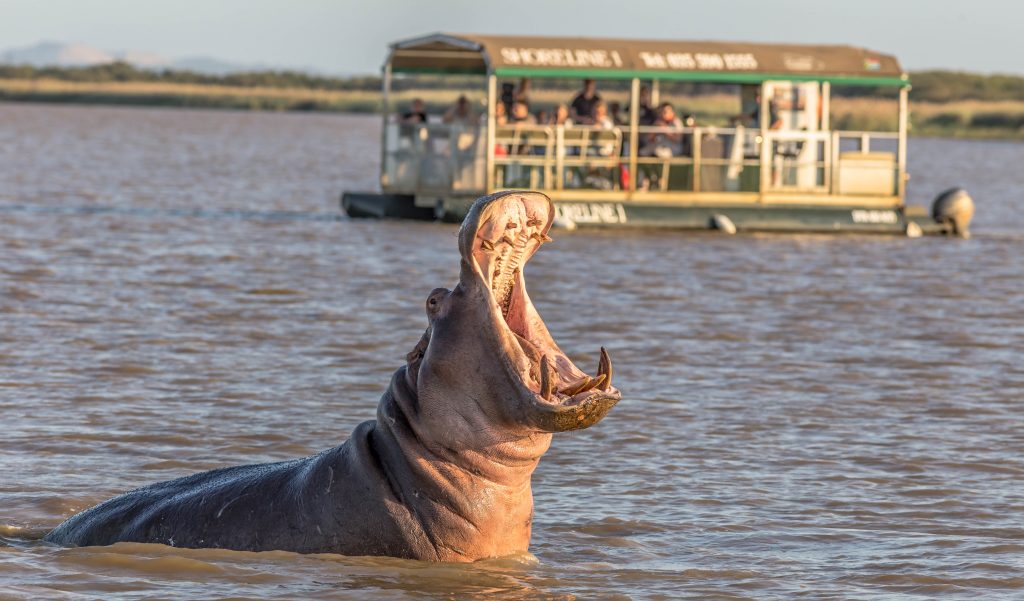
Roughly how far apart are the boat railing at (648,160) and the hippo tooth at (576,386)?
15.8 meters

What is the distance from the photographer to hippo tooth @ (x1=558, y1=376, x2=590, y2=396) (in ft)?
17.0

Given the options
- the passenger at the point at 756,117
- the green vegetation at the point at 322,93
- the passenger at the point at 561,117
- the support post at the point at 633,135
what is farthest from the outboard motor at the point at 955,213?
the green vegetation at the point at 322,93

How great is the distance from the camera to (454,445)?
5.38 m

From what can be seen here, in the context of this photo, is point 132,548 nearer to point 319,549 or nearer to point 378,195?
point 319,549

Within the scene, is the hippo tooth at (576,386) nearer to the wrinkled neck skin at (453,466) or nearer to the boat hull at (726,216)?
the wrinkled neck skin at (453,466)

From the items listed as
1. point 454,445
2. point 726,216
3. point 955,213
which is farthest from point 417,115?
point 454,445

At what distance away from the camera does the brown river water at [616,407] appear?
6457 mm

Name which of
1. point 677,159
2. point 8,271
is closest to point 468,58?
point 677,159

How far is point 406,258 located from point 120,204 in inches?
352

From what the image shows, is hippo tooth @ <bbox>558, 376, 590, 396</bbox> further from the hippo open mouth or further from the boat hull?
the boat hull

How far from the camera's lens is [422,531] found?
5.48 m

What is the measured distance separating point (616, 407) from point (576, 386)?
5.06 metres

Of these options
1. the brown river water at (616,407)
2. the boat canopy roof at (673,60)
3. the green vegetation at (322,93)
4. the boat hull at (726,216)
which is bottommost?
the brown river water at (616,407)

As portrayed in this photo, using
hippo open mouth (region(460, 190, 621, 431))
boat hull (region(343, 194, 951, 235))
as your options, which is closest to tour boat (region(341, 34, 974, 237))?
boat hull (region(343, 194, 951, 235))
